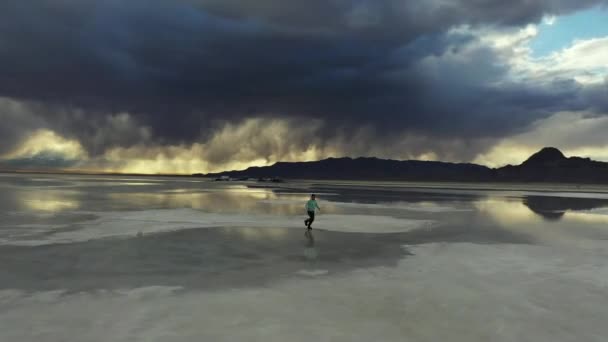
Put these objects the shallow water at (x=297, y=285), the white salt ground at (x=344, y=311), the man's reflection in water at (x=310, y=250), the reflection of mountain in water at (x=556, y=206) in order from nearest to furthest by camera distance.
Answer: the white salt ground at (x=344, y=311) → the shallow water at (x=297, y=285) → the man's reflection in water at (x=310, y=250) → the reflection of mountain in water at (x=556, y=206)

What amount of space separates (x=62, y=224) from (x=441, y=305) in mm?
18945

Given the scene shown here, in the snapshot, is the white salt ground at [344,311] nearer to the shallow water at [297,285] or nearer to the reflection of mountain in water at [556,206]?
the shallow water at [297,285]

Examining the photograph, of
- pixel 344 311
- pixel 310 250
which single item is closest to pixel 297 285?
pixel 344 311

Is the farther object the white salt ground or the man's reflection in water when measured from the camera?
the man's reflection in water

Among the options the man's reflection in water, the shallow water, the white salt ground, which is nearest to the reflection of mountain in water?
the shallow water

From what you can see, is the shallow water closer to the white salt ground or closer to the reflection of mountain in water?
the white salt ground

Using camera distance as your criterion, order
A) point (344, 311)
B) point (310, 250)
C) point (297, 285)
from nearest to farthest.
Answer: point (344, 311), point (297, 285), point (310, 250)

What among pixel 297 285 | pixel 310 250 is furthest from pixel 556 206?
pixel 297 285

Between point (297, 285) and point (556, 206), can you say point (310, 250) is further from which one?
point (556, 206)

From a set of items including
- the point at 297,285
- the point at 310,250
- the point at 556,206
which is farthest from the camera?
the point at 556,206

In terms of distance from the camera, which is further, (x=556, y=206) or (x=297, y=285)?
(x=556, y=206)

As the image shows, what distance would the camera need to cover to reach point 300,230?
1950 cm

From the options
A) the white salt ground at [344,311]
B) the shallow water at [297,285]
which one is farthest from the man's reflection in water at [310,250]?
the white salt ground at [344,311]

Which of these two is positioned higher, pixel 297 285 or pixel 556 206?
pixel 297 285
